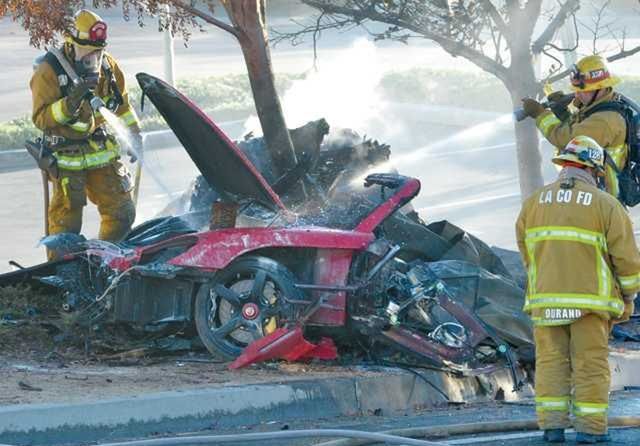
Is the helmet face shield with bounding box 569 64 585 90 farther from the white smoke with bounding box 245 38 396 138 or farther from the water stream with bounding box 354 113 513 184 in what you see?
the water stream with bounding box 354 113 513 184

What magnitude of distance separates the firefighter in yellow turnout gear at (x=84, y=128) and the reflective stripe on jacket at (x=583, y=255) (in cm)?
382

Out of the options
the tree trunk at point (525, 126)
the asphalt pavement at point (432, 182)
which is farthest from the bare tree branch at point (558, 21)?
the asphalt pavement at point (432, 182)

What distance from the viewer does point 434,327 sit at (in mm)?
8094

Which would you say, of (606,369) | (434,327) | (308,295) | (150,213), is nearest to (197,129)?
(308,295)

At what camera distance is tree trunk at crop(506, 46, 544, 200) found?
12.2 m

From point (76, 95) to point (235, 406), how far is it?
3.03m

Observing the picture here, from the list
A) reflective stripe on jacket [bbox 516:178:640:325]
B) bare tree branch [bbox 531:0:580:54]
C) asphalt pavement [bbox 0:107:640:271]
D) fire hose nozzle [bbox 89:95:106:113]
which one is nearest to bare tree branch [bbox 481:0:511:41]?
bare tree branch [bbox 531:0:580:54]

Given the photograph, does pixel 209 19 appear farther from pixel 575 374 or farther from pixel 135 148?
pixel 575 374

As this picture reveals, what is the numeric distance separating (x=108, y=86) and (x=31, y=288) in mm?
1681

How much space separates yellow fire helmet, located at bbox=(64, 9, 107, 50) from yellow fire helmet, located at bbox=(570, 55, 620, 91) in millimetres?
3121

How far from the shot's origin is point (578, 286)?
6.57 m

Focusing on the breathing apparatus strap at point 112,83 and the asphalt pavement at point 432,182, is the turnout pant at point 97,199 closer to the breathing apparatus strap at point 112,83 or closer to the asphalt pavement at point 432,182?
the breathing apparatus strap at point 112,83

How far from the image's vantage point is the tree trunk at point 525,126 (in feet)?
40.1

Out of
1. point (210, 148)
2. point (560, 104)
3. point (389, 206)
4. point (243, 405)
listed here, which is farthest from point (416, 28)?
point (243, 405)
